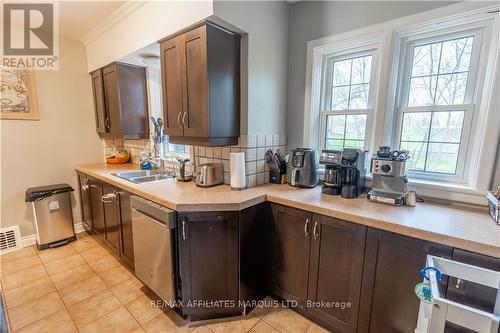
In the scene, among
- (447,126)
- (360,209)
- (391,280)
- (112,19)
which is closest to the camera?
(391,280)

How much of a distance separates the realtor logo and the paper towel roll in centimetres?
235

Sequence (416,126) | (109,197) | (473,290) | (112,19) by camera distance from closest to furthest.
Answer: (473,290) → (416,126) → (109,197) → (112,19)

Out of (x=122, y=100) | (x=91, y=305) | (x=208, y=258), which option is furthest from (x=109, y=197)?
(x=208, y=258)

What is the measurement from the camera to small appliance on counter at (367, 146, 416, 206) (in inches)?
60.2

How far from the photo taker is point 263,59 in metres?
1.99

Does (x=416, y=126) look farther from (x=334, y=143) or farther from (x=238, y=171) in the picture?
(x=238, y=171)

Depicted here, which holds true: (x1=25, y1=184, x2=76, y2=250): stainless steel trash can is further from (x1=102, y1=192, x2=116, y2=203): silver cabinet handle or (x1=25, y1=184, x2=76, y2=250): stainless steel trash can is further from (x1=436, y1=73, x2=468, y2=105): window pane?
(x1=436, y1=73, x2=468, y2=105): window pane

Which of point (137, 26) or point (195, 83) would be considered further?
point (137, 26)

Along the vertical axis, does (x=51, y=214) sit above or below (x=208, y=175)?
below

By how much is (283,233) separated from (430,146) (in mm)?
1290

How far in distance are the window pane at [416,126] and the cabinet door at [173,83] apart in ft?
5.92

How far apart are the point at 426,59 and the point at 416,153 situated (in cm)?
70

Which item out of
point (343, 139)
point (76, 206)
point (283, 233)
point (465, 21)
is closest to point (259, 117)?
point (343, 139)

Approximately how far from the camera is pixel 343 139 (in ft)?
7.01
